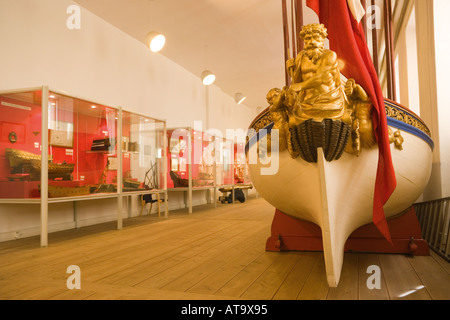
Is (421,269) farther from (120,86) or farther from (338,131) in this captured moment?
(120,86)

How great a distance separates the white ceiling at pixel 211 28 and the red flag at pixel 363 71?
152 inches

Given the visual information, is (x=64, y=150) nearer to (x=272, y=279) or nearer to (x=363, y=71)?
(x=272, y=279)

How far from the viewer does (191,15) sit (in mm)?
5906

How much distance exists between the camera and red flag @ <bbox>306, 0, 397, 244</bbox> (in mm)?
1862

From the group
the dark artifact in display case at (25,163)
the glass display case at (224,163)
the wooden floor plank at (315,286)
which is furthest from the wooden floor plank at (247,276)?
the glass display case at (224,163)

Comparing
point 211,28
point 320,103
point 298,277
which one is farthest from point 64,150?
point 211,28

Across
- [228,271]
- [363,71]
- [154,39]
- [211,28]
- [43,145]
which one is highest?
[211,28]

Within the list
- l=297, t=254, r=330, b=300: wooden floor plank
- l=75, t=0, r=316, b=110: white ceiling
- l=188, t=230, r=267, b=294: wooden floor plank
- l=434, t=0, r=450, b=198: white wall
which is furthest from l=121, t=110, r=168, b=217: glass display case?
l=434, t=0, r=450, b=198: white wall

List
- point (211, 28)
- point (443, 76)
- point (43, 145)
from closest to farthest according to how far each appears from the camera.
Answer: point (443, 76) < point (43, 145) < point (211, 28)

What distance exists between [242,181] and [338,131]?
8586 mm

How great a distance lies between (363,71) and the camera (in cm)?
192

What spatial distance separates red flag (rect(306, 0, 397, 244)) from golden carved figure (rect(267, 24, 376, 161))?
6cm

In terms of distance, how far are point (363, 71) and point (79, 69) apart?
4.58 meters
